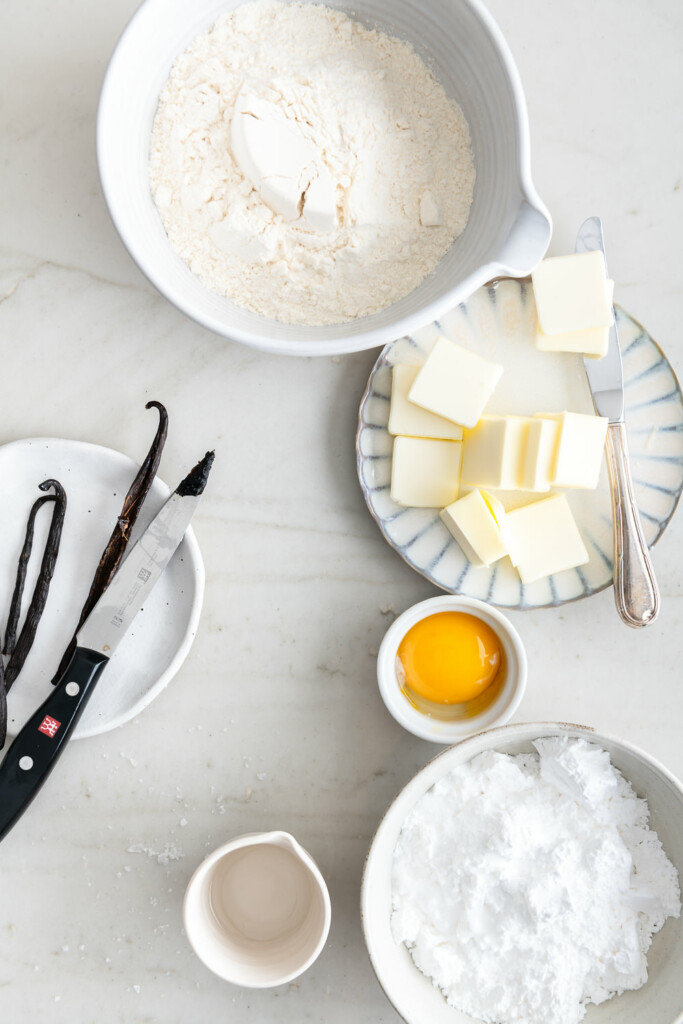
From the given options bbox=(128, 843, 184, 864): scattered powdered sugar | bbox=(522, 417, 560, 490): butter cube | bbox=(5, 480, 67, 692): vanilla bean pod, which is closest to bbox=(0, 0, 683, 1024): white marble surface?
bbox=(128, 843, 184, 864): scattered powdered sugar

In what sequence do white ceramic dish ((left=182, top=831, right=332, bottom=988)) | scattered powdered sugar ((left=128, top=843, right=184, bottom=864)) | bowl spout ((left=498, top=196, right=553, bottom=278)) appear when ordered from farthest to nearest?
scattered powdered sugar ((left=128, top=843, right=184, bottom=864))
white ceramic dish ((left=182, top=831, right=332, bottom=988))
bowl spout ((left=498, top=196, right=553, bottom=278))

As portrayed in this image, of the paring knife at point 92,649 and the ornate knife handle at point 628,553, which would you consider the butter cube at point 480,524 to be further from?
the paring knife at point 92,649

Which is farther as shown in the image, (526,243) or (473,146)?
(473,146)

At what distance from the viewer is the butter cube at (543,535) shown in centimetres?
95

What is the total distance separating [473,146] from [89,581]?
72 cm

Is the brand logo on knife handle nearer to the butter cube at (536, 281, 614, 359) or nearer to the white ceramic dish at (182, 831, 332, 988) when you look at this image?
the white ceramic dish at (182, 831, 332, 988)

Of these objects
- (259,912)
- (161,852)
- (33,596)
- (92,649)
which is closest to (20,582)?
(33,596)

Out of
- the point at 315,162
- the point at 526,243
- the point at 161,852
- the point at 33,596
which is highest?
the point at 315,162

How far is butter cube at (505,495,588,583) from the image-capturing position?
949 mm

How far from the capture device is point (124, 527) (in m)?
0.93

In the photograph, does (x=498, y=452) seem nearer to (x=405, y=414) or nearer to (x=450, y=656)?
(x=405, y=414)

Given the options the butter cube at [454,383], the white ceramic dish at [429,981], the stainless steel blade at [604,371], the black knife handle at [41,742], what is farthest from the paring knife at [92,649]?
the stainless steel blade at [604,371]

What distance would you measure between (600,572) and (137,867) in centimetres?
73

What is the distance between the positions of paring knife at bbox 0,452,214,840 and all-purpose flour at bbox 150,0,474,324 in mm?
244
